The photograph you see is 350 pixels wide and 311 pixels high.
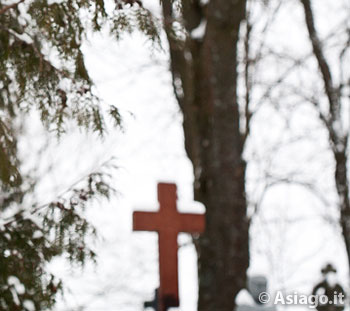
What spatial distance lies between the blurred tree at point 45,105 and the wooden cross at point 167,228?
784 millimetres

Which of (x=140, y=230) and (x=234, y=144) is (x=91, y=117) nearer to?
(x=140, y=230)

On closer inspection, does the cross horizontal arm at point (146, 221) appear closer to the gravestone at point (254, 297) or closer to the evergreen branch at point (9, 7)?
the gravestone at point (254, 297)

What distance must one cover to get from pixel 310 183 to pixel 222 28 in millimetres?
4285

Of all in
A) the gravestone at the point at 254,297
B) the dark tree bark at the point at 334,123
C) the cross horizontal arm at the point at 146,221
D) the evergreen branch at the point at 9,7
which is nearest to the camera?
the evergreen branch at the point at 9,7

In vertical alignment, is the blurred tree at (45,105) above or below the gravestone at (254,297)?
above

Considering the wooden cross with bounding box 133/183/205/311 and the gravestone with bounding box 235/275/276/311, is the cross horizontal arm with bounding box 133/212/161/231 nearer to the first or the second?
the wooden cross with bounding box 133/183/205/311

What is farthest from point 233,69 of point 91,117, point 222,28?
point 91,117

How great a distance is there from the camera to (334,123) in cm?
991

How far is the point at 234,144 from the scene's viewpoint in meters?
6.46

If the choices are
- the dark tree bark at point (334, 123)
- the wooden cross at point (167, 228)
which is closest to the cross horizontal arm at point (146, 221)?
the wooden cross at point (167, 228)

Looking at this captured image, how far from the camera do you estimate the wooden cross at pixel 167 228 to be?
4215 mm

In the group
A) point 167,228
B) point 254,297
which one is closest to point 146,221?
point 167,228

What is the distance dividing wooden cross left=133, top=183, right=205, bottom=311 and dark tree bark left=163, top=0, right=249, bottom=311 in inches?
52.1

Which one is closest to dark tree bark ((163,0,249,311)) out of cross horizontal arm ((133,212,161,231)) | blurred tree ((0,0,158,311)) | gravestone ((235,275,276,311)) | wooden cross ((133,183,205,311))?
gravestone ((235,275,276,311))
